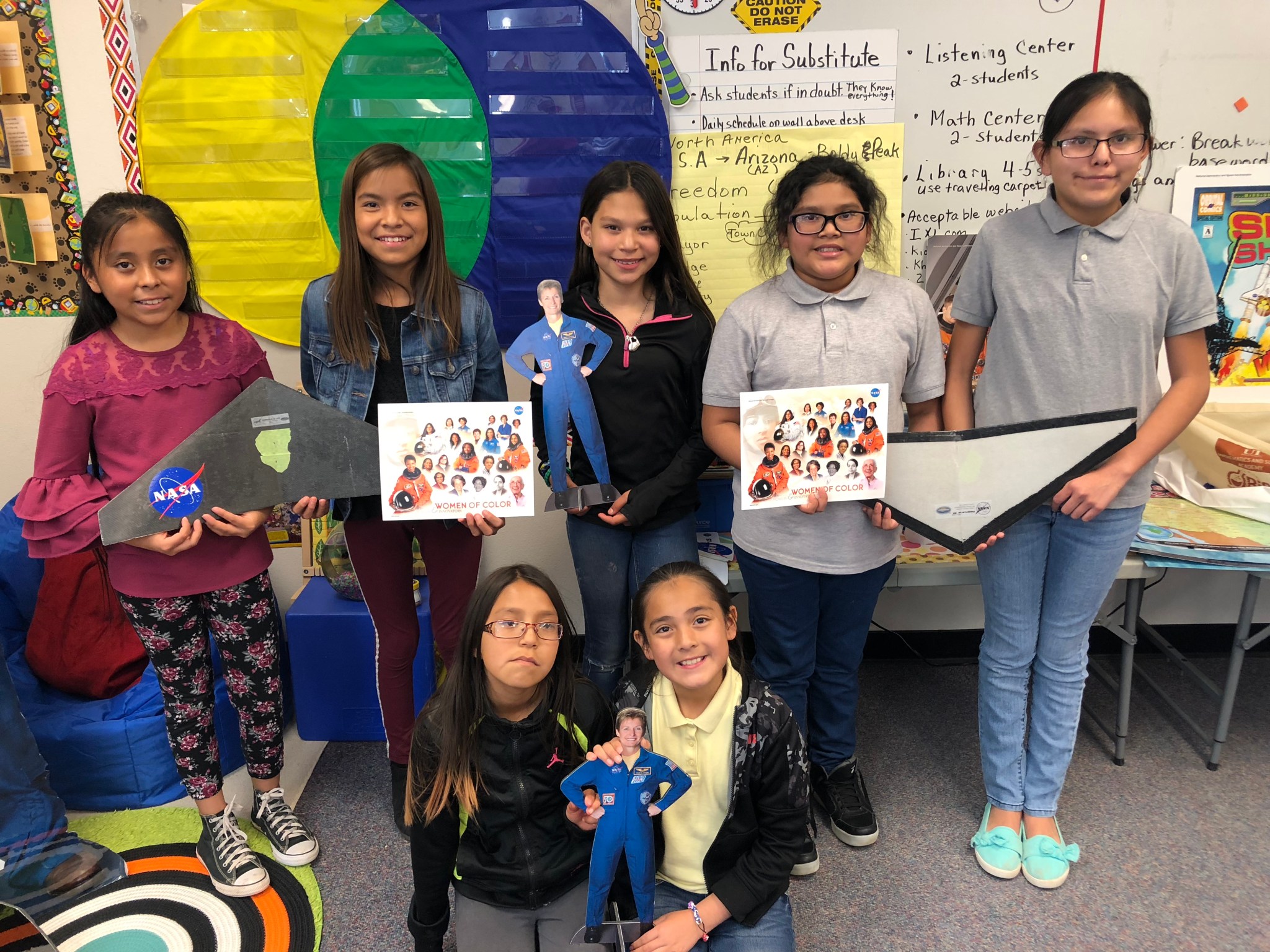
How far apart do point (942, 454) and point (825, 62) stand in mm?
1341

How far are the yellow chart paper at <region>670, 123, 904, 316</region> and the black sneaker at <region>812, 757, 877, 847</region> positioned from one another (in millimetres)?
1371

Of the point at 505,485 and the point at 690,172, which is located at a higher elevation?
→ the point at 690,172

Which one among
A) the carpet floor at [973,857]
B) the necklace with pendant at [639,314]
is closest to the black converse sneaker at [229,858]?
the carpet floor at [973,857]

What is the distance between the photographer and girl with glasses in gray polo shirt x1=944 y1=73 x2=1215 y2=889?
166 centimetres

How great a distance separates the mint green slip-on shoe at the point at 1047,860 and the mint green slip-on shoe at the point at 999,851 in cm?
2

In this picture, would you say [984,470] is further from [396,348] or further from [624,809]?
[396,348]

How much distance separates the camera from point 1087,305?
1.69 m

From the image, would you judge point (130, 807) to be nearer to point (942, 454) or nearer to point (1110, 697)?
point (942, 454)

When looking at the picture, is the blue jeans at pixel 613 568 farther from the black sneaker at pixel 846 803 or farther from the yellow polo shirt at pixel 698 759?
the black sneaker at pixel 846 803

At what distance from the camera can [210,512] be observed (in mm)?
1721

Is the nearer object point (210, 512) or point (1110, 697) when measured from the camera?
point (210, 512)

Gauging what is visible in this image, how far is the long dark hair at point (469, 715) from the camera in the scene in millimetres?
1479

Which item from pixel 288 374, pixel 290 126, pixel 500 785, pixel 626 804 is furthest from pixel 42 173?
pixel 626 804

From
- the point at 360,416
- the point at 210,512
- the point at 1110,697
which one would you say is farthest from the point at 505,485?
the point at 1110,697
